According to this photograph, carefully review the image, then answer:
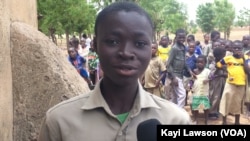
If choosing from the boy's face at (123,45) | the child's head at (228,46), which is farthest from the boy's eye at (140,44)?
the child's head at (228,46)

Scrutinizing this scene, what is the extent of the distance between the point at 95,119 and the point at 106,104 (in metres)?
0.06

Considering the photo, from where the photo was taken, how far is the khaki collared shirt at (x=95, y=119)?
3.92ft

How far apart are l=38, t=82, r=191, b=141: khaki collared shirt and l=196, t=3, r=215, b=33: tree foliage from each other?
34832 millimetres

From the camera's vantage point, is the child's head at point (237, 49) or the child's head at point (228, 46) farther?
the child's head at point (228, 46)

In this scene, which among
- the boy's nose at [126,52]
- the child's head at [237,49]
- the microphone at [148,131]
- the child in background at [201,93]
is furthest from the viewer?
the child in background at [201,93]

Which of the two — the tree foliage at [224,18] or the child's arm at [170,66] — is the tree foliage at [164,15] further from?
the child's arm at [170,66]

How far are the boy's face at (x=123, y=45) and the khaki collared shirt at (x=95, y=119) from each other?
0.09 meters

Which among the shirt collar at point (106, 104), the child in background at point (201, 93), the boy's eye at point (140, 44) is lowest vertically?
the child in background at point (201, 93)

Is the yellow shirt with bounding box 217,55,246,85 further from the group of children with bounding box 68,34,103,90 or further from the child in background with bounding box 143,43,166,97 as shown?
the group of children with bounding box 68,34,103,90

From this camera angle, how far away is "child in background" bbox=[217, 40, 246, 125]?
543 cm

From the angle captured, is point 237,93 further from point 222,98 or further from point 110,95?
point 110,95

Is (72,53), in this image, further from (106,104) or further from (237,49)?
(106,104)

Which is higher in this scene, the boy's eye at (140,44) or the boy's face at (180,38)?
the boy's eye at (140,44)

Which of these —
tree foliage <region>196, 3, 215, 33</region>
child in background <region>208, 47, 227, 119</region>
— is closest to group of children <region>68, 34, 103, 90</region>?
child in background <region>208, 47, 227, 119</region>
